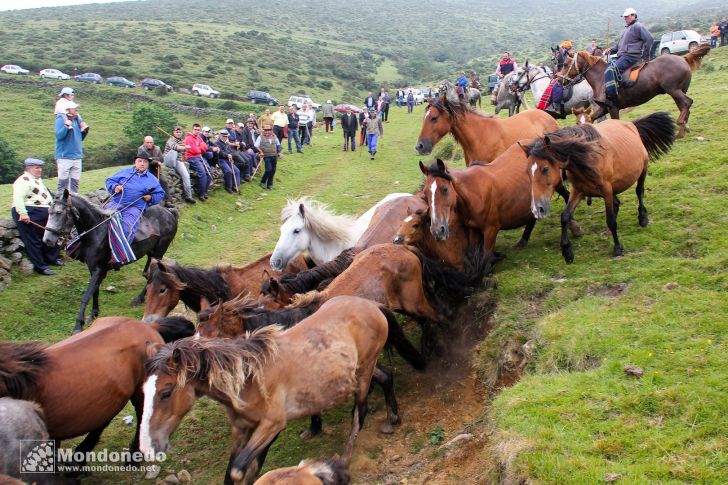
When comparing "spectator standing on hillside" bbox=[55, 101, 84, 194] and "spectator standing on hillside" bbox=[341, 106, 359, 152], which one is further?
"spectator standing on hillside" bbox=[341, 106, 359, 152]

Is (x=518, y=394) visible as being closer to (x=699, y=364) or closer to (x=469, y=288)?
(x=699, y=364)

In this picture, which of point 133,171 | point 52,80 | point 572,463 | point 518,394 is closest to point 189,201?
point 133,171

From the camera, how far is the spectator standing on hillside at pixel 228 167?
18125mm

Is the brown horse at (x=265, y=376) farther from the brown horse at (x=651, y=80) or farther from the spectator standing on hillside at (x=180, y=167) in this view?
the spectator standing on hillside at (x=180, y=167)

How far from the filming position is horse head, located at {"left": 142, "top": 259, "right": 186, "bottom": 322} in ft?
25.4

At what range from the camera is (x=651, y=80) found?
12.2m

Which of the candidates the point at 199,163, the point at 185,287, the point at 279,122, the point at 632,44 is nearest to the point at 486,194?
the point at 185,287

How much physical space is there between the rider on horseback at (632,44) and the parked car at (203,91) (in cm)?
4829

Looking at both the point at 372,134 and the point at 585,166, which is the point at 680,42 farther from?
the point at 585,166

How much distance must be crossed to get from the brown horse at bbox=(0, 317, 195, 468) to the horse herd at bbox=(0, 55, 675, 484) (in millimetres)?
13

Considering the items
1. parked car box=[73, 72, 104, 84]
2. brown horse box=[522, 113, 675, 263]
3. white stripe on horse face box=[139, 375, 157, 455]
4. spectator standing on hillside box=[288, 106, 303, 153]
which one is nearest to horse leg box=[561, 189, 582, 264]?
brown horse box=[522, 113, 675, 263]

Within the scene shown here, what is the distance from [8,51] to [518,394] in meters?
75.1

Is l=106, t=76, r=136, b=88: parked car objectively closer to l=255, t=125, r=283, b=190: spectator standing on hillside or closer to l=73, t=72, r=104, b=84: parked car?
l=73, t=72, r=104, b=84: parked car

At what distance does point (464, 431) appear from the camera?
19.4 feet
